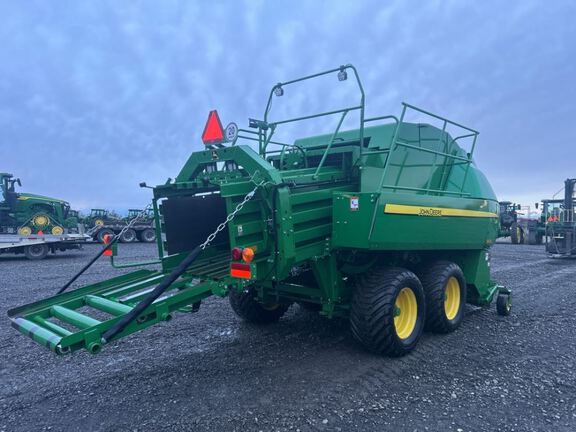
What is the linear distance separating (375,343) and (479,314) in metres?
2.73

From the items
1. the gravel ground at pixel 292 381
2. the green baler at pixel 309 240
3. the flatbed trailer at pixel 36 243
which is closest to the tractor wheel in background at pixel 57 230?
the flatbed trailer at pixel 36 243

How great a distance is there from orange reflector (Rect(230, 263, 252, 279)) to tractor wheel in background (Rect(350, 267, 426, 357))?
1.28 m

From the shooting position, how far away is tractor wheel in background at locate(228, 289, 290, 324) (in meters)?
5.03

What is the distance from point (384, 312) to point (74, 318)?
2.64 meters

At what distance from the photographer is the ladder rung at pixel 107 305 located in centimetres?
318

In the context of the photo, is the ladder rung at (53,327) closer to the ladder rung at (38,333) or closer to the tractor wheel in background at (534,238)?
the ladder rung at (38,333)

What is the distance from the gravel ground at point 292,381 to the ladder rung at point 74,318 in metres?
0.68

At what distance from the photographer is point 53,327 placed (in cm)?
292

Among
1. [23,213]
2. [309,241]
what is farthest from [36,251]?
[309,241]

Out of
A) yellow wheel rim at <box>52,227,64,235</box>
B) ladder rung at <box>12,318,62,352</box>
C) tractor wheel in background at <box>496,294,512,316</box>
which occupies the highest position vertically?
yellow wheel rim at <box>52,227,64,235</box>

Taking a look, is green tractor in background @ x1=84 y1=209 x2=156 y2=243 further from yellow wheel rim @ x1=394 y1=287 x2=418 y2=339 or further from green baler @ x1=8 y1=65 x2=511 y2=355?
yellow wheel rim @ x1=394 y1=287 x2=418 y2=339

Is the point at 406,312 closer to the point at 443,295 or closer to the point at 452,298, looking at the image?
the point at 443,295

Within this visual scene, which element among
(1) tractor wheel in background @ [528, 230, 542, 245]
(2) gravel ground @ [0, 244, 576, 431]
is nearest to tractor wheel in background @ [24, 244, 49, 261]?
(2) gravel ground @ [0, 244, 576, 431]

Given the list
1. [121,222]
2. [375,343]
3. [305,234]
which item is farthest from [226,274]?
[121,222]
